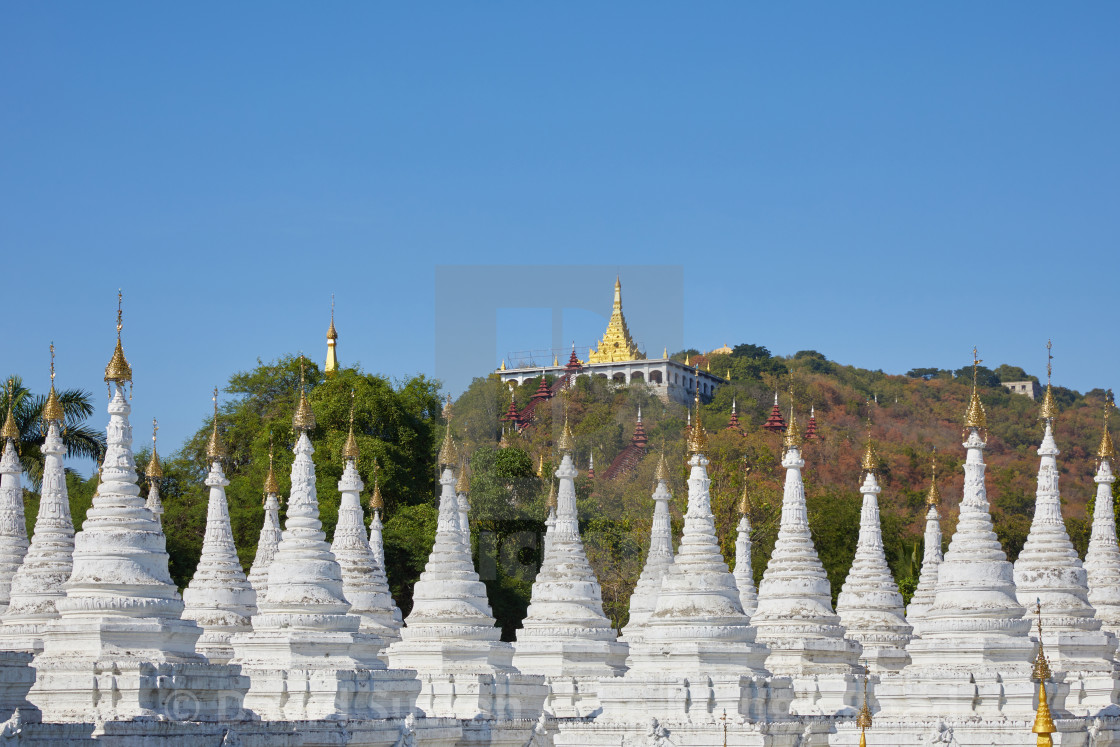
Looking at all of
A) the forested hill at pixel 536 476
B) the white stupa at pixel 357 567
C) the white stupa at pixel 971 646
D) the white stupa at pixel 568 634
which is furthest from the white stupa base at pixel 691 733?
the forested hill at pixel 536 476

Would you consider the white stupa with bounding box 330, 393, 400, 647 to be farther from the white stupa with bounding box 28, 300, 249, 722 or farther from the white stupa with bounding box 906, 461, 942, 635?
the white stupa with bounding box 906, 461, 942, 635

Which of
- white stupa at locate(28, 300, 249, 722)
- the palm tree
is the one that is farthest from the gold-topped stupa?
white stupa at locate(28, 300, 249, 722)

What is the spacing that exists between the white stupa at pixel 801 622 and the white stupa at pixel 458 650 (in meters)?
5.12

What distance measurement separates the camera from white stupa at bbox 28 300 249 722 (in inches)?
1045

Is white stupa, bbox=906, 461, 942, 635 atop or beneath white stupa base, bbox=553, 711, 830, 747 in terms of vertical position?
atop

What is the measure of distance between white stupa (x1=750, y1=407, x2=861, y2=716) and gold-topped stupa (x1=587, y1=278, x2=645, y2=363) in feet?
271

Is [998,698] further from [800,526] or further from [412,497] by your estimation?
[412,497]

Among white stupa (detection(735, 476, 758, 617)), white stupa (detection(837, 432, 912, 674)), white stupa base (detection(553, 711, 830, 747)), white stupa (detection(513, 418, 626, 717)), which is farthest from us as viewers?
white stupa (detection(735, 476, 758, 617))

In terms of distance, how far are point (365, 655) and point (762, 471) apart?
48470mm

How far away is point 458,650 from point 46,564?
27.1 feet

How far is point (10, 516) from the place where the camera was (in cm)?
3756

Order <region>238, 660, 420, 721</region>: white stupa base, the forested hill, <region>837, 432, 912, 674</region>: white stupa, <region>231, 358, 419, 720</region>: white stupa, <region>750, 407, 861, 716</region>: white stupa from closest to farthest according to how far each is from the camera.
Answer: <region>238, 660, 420, 721</region>: white stupa base < <region>231, 358, 419, 720</region>: white stupa < <region>750, 407, 861, 716</region>: white stupa < <region>837, 432, 912, 674</region>: white stupa < the forested hill

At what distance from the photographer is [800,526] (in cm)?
3812

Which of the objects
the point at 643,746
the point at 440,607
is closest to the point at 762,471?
the point at 440,607
